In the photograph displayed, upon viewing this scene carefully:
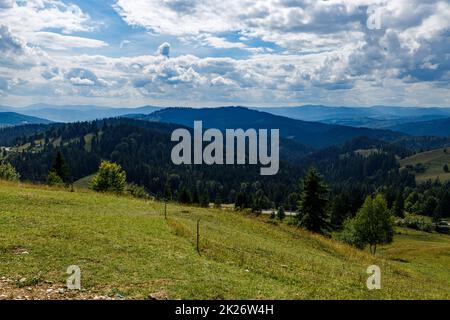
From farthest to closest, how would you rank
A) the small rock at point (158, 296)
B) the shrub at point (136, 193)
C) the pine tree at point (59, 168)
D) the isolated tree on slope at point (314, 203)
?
the pine tree at point (59, 168) < the isolated tree on slope at point (314, 203) < the shrub at point (136, 193) < the small rock at point (158, 296)

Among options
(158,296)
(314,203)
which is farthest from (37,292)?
(314,203)

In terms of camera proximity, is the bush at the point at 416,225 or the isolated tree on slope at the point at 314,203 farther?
the bush at the point at 416,225

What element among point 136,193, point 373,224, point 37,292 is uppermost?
point 37,292

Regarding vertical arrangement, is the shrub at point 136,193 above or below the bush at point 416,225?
above

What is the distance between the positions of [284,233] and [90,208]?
704 inches

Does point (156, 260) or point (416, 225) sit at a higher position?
point (156, 260)

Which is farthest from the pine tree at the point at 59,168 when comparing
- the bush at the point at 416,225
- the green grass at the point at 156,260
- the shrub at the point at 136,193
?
the bush at the point at 416,225

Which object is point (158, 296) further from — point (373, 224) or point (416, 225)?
point (416, 225)

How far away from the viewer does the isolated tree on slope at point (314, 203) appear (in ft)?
224

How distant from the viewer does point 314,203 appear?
68312 millimetres

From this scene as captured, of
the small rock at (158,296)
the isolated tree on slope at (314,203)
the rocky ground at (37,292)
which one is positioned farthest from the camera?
the isolated tree on slope at (314,203)

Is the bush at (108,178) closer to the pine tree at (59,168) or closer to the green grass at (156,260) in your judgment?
the pine tree at (59,168)

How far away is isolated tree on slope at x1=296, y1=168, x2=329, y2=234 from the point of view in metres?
68.1
